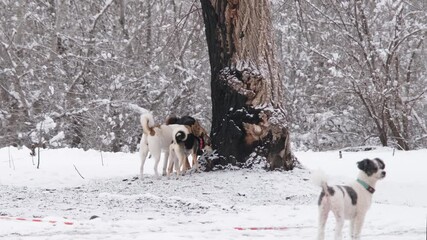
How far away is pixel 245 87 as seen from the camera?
10.3 m

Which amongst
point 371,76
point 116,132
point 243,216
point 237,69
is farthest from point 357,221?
point 116,132

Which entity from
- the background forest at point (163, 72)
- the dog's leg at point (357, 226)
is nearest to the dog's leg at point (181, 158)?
the dog's leg at point (357, 226)

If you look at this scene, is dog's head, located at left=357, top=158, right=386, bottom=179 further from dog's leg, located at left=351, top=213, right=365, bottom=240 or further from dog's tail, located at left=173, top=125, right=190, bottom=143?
dog's tail, located at left=173, top=125, right=190, bottom=143

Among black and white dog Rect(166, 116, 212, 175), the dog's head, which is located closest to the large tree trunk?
black and white dog Rect(166, 116, 212, 175)

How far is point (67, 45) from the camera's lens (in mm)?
21438

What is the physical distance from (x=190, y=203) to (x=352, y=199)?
110 inches

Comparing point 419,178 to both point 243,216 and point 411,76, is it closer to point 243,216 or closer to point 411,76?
point 243,216

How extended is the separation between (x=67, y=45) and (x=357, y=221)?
17.2 m

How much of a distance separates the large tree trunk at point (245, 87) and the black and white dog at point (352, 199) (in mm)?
4287

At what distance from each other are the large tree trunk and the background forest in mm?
9086

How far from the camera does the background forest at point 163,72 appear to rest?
19.6m

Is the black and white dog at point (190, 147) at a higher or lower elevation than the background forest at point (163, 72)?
lower

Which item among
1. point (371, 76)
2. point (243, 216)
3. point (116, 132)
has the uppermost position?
point (371, 76)

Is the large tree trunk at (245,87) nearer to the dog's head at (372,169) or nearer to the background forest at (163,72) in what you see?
the dog's head at (372,169)
